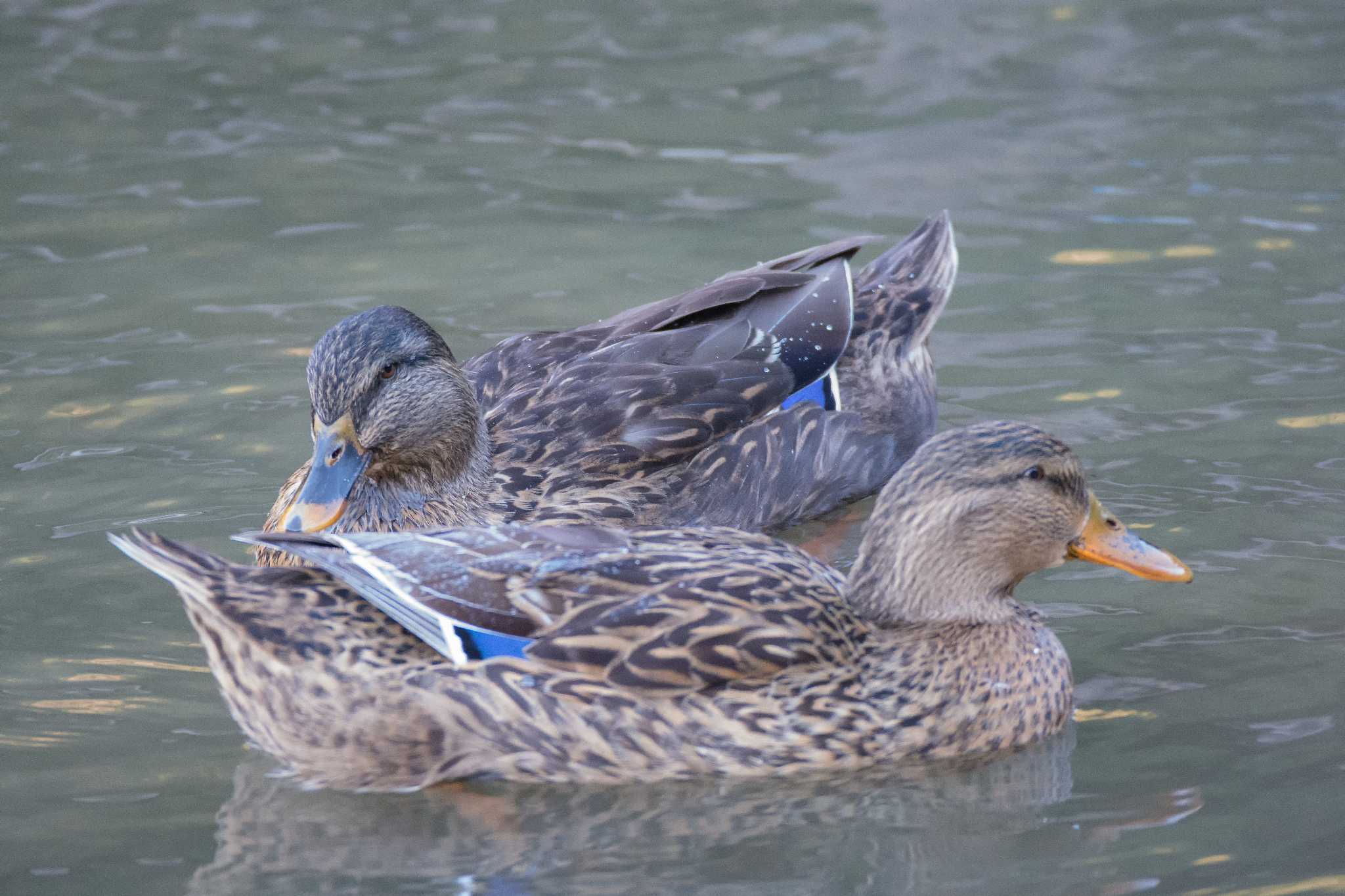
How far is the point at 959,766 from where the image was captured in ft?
18.0

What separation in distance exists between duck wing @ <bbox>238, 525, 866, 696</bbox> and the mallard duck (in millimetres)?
883

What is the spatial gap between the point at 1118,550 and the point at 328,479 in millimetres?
2492

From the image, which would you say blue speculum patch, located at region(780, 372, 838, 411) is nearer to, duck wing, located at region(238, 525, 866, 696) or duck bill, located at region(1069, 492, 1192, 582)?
duck bill, located at region(1069, 492, 1192, 582)

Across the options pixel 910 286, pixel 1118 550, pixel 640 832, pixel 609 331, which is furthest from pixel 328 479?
pixel 910 286

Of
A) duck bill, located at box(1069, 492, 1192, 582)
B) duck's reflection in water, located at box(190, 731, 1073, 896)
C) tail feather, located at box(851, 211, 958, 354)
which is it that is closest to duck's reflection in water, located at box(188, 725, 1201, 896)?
duck's reflection in water, located at box(190, 731, 1073, 896)

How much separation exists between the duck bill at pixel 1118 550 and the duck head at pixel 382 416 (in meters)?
2.24

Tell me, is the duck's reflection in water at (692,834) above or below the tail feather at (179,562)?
below

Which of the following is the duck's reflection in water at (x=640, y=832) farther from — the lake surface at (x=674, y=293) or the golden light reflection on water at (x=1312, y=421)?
the golden light reflection on water at (x=1312, y=421)

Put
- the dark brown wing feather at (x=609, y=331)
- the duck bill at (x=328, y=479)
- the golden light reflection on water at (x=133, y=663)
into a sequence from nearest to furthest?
the golden light reflection on water at (x=133, y=663), the duck bill at (x=328, y=479), the dark brown wing feather at (x=609, y=331)

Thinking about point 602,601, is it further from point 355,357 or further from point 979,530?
point 355,357

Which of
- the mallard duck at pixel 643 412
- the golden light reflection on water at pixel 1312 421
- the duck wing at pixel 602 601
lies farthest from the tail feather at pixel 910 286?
the duck wing at pixel 602 601

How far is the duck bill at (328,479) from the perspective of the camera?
20.6 feet

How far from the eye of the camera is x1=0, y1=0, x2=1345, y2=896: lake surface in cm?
511

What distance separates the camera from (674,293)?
9469 millimetres
